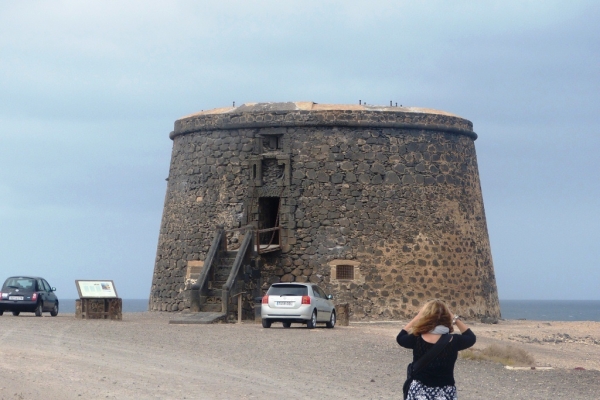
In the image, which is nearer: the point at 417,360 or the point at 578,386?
the point at 417,360

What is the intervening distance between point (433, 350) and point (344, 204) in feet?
74.3

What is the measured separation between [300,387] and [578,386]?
15.0 ft

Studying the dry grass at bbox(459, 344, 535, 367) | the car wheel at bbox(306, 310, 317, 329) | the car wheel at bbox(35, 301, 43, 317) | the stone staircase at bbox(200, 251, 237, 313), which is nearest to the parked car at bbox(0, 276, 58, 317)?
the car wheel at bbox(35, 301, 43, 317)

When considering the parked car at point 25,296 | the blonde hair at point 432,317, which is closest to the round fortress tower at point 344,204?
the parked car at point 25,296

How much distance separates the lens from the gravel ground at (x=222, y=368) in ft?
46.2

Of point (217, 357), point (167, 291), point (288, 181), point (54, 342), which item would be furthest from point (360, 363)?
point (167, 291)

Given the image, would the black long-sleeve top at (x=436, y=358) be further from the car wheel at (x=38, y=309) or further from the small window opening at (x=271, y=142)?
the small window opening at (x=271, y=142)

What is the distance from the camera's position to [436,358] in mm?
9406

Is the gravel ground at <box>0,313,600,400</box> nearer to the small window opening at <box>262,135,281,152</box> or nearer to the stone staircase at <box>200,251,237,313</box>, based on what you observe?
the stone staircase at <box>200,251,237,313</box>

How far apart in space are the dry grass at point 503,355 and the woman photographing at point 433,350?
10.3 m

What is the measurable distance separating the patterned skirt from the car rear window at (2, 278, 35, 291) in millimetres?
21833

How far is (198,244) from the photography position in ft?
110

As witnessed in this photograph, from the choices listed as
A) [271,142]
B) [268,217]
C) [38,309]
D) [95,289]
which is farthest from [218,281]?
[38,309]

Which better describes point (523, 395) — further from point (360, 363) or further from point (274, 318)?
point (274, 318)
